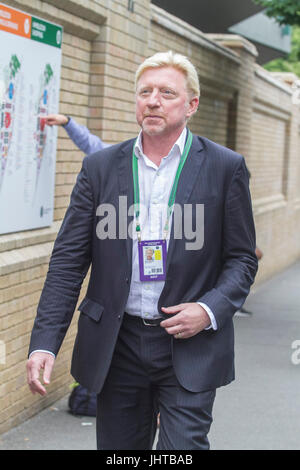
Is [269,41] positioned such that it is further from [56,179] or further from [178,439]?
[178,439]

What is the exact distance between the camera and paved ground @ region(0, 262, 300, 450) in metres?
5.44

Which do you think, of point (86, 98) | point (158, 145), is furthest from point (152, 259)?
point (86, 98)

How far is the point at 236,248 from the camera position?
10.6 feet

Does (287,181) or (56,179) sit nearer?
(56,179)

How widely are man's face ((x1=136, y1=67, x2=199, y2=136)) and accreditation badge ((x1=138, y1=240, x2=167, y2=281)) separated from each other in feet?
1.32

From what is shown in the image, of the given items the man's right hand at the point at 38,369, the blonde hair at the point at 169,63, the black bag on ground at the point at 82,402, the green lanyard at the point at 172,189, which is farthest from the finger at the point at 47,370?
the black bag on ground at the point at 82,402

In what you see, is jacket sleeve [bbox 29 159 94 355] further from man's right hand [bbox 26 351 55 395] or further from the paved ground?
the paved ground

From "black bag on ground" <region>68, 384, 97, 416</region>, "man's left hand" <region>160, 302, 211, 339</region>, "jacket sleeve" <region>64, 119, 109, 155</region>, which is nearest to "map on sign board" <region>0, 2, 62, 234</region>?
"jacket sleeve" <region>64, 119, 109, 155</region>

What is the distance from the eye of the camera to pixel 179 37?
354 inches

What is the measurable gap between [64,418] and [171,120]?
10.6 ft

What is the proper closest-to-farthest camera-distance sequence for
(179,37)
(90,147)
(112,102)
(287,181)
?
A: (90,147), (112,102), (179,37), (287,181)

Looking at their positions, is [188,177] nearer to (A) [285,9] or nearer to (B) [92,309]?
(B) [92,309]

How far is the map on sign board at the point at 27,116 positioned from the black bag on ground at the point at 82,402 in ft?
3.79

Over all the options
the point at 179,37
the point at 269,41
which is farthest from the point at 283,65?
the point at 179,37
